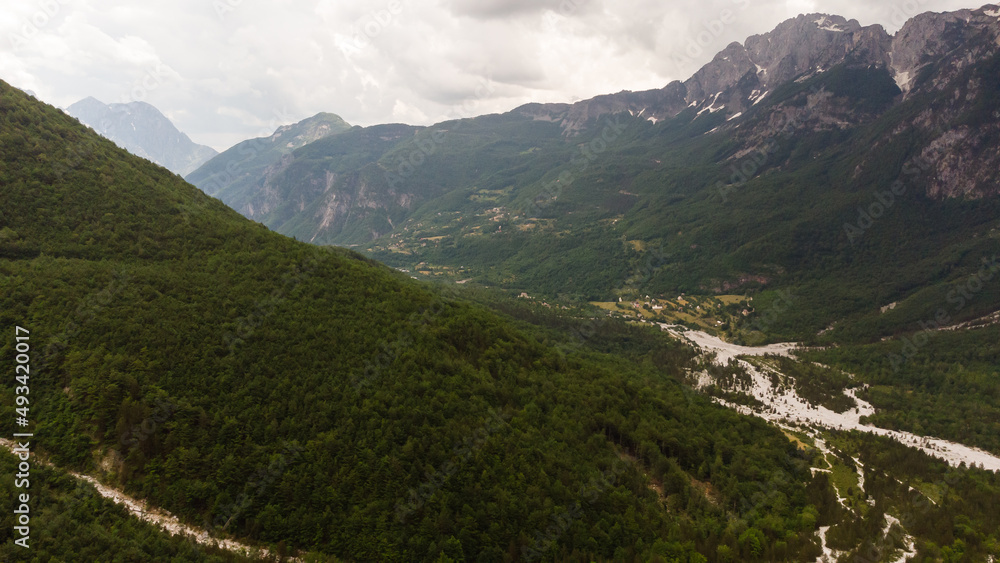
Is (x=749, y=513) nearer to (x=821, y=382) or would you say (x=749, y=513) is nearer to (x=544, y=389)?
(x=544, y=389)

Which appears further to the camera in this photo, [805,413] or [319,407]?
[805,413]

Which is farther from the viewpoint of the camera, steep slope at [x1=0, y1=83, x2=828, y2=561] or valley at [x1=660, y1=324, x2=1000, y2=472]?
valley at [x1=660, y1=324, x2=1000, y2=472]

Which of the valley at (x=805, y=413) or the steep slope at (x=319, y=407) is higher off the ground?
the valley at (x=805, y=413)

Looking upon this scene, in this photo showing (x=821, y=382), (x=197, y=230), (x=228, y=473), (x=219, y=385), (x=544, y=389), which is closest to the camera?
(x=228, y=473)

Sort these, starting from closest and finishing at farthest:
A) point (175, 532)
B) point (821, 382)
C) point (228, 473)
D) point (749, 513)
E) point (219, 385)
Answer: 1. point (175, 532)
2. point (228, 473)
3. point (219, 385)
4. point (749, 513)
5. point (821, 382)

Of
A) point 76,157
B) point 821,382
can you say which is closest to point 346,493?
point 76,157

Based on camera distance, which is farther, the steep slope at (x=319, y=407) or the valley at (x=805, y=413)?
the valley at (x=805, y=413)

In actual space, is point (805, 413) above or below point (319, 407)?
above

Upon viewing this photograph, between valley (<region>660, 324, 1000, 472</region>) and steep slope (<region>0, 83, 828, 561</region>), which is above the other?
valley (<region>660, 324, 1000, 472</region>)
